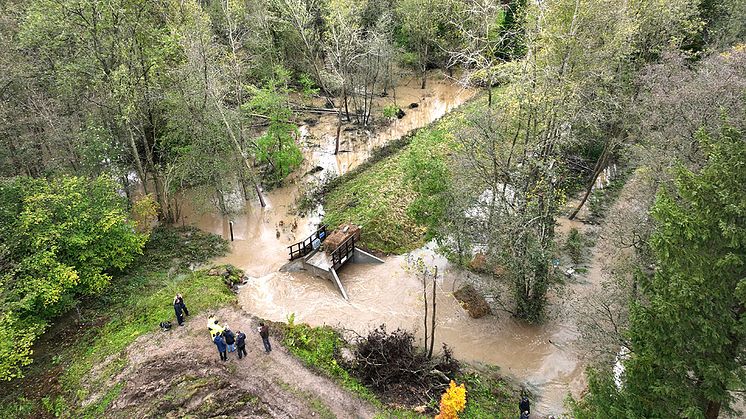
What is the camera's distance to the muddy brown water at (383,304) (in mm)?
17969

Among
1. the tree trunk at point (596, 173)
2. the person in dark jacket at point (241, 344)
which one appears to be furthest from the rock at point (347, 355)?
the tree trunk at point (596, 173)

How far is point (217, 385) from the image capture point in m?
15.3

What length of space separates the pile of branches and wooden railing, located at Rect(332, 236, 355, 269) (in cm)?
626

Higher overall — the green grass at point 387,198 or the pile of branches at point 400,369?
the green grass at point 387,198

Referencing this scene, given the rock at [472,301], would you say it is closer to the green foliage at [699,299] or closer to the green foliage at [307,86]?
the green foliage at [699,299]

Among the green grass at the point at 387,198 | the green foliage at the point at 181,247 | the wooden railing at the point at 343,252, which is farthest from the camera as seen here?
the green foliage at the point at 181,247

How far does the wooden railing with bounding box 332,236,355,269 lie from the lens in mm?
22750

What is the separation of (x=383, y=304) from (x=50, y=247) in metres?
14.1

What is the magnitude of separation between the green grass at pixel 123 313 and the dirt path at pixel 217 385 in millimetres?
774

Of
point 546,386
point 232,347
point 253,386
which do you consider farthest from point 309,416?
point 546,386

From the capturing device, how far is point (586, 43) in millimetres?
16891

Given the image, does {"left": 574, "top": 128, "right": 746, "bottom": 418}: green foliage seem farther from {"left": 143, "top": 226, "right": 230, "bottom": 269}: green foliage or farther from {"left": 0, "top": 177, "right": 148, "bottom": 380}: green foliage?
{"left": 143, "top": 226, "right": 230, "bottom": 269}: green foliage

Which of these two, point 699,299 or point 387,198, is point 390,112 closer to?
point 387,198

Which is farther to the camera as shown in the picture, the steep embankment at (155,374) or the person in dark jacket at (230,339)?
the person in dark jacket at (230,339)
